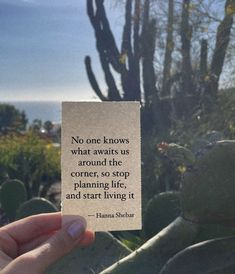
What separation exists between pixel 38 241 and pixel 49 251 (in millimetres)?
304

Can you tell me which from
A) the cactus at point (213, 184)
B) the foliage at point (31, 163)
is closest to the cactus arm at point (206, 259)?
the cactus at point (213, 184)

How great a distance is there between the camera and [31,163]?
8.87 metres

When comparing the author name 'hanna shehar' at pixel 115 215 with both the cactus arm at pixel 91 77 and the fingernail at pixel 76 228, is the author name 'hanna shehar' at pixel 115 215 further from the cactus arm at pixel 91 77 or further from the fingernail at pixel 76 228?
the cactus arm at pixel 91 77

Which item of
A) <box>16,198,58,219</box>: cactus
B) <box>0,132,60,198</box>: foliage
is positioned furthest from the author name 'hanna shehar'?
<box>0,132,60,198</box>: foliage

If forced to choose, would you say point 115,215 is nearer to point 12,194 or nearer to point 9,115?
point 12,194

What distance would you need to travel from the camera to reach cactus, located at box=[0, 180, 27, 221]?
5.70 meters

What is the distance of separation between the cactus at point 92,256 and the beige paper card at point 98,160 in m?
0.79

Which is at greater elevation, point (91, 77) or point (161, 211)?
point (91, 77)

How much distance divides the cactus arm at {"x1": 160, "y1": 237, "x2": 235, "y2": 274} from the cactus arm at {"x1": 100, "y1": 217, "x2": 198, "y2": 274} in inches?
7.3

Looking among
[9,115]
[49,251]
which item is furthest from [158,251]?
[9,115]

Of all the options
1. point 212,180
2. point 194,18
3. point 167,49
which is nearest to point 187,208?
point 212,180

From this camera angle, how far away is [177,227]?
208 cm

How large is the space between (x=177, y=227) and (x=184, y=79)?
7308mm

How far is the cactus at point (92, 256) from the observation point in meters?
2.55
